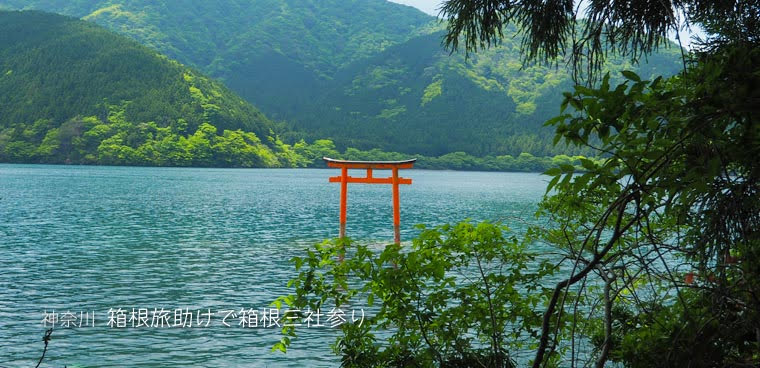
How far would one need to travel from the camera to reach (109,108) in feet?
417

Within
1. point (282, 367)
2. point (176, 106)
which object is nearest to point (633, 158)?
point (282, 367)

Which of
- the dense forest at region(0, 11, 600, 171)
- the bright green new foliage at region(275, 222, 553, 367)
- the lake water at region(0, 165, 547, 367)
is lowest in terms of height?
the lake water at region(0, 165, 547, 367)

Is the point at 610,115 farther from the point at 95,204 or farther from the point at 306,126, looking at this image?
the point at 306,126

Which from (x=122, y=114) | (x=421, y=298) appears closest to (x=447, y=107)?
(x=122, y=114)

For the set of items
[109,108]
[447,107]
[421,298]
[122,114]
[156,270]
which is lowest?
[156,270]

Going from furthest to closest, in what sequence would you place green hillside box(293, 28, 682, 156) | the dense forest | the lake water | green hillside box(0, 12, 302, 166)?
green hillside box(293, 28, 682, 156), the dense forest, green hillside box(0, 12, 302, 166), the lake water

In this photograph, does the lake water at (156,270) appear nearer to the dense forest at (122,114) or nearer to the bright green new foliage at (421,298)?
the bright green new foliage at (421,298)

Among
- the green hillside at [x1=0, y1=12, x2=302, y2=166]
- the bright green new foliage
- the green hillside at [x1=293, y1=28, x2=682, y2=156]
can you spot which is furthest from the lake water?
the green hillside at [x1=293, y1=28, x2=682, y2=156]

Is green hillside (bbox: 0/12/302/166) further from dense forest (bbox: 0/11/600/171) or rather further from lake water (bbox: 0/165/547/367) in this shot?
lake water (bbox: 0/165/547/367)

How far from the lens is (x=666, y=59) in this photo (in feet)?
492

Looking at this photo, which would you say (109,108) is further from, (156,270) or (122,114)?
(156,270)

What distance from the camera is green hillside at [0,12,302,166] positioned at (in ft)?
384

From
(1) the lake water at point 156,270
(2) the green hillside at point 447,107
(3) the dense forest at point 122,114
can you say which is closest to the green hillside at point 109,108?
(3) the dense forest at point 122,114

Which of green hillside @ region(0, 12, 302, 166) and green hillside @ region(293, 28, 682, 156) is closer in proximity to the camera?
green hillside @ region(0, 12, 302, 166)
